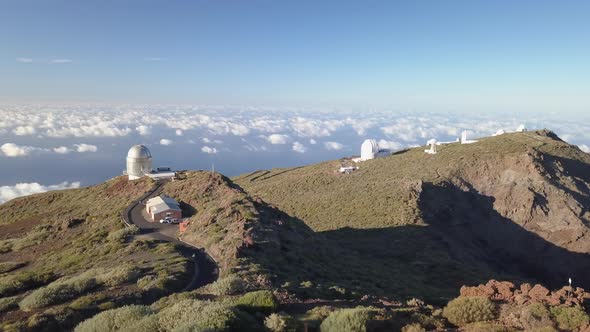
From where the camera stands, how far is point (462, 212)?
3947 centimetres

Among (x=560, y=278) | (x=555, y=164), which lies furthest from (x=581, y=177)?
(x=560, y=278)

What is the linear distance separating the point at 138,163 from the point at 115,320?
38.2m

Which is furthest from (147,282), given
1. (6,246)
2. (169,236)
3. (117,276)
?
(6,246)

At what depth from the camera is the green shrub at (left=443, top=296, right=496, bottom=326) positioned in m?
9.39

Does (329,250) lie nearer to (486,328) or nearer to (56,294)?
(56,294)

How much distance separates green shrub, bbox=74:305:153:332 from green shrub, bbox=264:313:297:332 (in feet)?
9.22

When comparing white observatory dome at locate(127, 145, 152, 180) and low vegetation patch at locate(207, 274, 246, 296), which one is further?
white observatory dome at locate(127, 145, 152, 180)

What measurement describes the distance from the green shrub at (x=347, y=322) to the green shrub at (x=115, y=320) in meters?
4.05

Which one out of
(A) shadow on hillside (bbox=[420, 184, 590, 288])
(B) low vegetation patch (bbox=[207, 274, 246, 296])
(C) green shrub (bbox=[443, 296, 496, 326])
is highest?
(C) green shrub (bbox=[443, 296, 496, 326])

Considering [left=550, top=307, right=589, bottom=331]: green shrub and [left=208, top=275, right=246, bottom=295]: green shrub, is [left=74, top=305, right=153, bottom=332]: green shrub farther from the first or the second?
[left=550, top=307, right=589, bottom=331]: green shrub

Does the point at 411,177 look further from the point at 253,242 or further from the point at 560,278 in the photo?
the point at 253,242

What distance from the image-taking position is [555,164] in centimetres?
4625

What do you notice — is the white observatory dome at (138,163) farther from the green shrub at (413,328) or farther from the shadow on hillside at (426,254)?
the green shrub at (413,328)

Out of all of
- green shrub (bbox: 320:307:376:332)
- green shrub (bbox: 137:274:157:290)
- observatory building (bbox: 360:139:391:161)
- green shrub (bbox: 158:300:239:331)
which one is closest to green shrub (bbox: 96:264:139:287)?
green shrub (bbox: 137:274:157:290)
